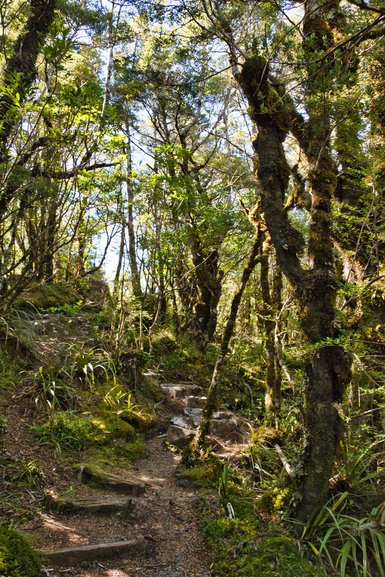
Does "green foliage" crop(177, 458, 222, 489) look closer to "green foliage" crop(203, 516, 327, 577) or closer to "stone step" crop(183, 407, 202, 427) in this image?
"green foliage" crop(203, 516, 327, 577)

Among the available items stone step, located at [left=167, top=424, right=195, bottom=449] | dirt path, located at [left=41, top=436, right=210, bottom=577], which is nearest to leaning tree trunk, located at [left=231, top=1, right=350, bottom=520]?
dirt path, located at [left=41, top=436, right=210, bottom=577]

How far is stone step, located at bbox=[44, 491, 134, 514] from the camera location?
12.8 ft

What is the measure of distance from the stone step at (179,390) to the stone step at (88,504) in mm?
3937

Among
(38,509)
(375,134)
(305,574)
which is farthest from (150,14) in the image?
(305,574)

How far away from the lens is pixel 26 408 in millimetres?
5402

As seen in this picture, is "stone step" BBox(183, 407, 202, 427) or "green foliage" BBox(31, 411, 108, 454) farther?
"stone step" BBox(183, 407, 202, 427)

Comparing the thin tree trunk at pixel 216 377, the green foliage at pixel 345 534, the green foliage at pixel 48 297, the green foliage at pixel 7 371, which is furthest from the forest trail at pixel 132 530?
the green foliage at pixel 48 297

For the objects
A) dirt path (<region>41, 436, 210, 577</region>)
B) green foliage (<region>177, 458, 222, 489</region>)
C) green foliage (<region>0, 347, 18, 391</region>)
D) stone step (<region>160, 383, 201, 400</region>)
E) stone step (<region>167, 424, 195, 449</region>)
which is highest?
green foliage (<region>0, 347, 18, 391</region>)

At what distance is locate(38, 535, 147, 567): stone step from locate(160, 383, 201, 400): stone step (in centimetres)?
444

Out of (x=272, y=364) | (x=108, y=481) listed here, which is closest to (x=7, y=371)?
(x=108, y=481)

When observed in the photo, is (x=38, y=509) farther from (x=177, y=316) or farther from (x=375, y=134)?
(x=177, y=316)

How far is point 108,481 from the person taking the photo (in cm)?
459

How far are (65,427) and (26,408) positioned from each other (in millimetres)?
624

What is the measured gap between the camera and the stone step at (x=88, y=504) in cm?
390
